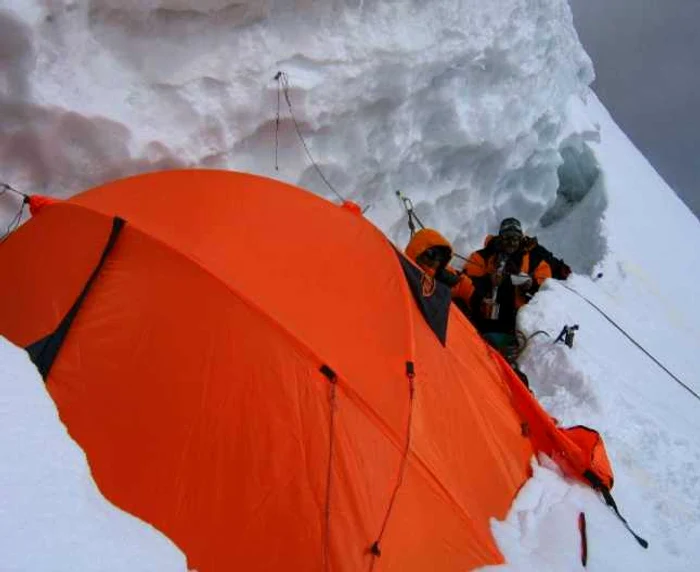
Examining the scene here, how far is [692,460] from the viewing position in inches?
152

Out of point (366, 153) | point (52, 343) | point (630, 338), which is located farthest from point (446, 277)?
point (52, 343)

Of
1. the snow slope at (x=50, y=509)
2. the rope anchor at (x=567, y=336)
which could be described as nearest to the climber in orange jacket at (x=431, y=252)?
the rope anchor at (x=567, y=336)

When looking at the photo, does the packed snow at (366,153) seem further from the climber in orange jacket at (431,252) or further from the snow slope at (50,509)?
the climber in orange jacket at (431,252)

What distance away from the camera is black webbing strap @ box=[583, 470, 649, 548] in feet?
9.55

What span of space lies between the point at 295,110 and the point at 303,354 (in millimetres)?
2968

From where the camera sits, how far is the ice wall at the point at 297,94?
3.71 meters

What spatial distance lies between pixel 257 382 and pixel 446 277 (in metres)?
2.64

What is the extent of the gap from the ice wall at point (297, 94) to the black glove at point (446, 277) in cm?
146

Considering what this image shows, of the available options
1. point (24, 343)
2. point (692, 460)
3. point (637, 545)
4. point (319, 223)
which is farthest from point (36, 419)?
point (692, 460)

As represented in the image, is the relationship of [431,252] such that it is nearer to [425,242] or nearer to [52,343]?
[425,242]

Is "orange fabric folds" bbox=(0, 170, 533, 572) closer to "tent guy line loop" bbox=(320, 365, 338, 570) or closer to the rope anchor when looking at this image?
"tent guy line loop" bbox=(320, 365, 338, 570)

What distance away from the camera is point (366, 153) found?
5.80m

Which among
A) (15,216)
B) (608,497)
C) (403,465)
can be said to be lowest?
(608,497)

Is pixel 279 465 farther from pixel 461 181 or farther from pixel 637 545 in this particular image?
pixel 461 181
